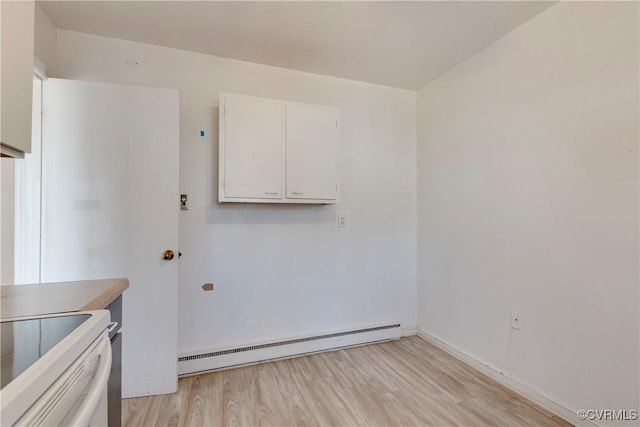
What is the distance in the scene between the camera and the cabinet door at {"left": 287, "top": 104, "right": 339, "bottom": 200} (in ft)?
7.28

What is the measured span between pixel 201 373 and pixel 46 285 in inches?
54.7

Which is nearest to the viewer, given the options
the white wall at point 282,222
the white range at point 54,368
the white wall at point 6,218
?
the white range at point 54,368

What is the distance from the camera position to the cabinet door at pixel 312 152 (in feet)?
7.28

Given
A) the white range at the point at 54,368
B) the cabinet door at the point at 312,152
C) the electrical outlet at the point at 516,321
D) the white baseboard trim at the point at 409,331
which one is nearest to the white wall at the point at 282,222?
the white baseboard trim at the point at 409,331

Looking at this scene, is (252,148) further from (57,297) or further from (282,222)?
(57,297)

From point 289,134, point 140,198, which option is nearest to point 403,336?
point 289,134

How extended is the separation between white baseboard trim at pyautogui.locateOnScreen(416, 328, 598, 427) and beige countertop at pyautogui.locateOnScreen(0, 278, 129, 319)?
2.41 meters

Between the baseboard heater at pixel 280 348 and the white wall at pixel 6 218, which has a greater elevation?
the white wall at pixel 6 218

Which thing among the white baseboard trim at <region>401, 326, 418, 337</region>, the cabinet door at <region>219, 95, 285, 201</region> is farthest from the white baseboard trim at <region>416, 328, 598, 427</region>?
the cabinet door at <region>219, 95, 285, 201</region>

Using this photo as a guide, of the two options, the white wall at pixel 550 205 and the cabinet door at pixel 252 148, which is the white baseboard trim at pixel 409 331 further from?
the cabinet door at pixel 252 148

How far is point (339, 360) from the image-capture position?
7.80ft

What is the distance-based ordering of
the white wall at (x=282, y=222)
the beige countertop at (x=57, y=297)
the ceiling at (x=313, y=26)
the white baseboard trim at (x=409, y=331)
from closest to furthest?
the beige countertop at (x=57, y=297), the ceiling at (x=313, y=26), the white wall at (x=282, y=222), the white baseboard trim at (x=409, y=331)

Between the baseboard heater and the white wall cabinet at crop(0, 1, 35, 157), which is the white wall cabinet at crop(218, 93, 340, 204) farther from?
Answer: the baseboard heater

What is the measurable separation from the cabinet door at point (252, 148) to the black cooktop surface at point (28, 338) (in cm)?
132
